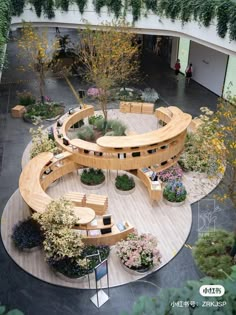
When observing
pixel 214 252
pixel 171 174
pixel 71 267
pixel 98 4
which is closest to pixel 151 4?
pixel 98 4

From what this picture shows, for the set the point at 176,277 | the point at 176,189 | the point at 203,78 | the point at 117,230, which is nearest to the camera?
the point at 176,277

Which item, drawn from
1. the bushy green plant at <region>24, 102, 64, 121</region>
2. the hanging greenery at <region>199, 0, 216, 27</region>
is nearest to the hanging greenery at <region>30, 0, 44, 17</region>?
the bushy green plant at <region>24, 102, 64, 121</region>

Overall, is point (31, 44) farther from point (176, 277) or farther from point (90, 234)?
point (176, 277)

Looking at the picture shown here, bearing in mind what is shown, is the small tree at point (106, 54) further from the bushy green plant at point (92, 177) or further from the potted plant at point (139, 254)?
the potted plant at point (139, 254)

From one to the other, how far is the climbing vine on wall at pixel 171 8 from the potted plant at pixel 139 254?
10003mm

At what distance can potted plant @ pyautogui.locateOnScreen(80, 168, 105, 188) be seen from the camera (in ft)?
43.6

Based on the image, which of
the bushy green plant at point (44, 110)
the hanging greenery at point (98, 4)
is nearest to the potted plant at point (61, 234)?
the bushy green plant at point (44, 110)

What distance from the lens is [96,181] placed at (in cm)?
1330

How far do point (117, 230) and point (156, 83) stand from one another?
1529cm

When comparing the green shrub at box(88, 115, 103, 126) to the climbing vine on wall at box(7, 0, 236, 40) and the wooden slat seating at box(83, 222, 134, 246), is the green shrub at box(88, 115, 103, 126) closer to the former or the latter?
the climbing vine on wall at box(7, 0, 236, 40)

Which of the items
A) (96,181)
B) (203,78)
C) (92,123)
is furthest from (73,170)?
(203,78)

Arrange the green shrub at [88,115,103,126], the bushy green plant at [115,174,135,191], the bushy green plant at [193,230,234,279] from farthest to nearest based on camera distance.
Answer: the green shrub at [88,115,103,126] → the bushy green plant at [115,174,135,191] → the bushy green plant at [193,230,234,279]

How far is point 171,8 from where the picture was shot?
17.8 meters

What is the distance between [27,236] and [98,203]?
8.40 ft
